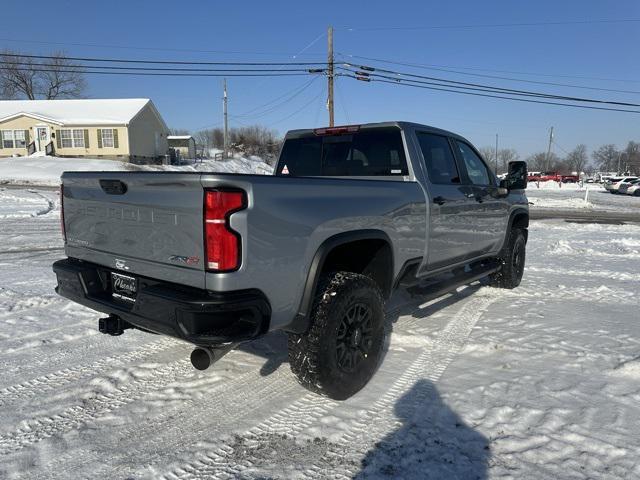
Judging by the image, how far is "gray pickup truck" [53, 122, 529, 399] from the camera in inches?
102

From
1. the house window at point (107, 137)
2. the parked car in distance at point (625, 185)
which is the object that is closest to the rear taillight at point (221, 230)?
the house window at point (107, 137)

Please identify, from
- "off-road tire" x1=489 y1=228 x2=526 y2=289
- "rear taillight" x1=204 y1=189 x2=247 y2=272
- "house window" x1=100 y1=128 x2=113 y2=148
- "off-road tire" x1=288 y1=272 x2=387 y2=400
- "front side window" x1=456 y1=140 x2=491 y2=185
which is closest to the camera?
"rear taillight" x1=204 y1=189 x2=247 y2=272

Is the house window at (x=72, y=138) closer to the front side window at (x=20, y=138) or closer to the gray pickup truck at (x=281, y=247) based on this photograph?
the front side window at (x=20, y=138)

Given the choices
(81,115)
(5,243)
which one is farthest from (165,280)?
(81,115)

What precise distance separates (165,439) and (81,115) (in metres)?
44.4

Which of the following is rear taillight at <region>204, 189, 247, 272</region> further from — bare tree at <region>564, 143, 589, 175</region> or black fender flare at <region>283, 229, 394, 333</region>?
bare tree at <region>564, 143, 589, 175</region>

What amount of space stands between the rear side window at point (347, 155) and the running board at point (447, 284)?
3.71 feet

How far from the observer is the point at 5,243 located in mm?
9484

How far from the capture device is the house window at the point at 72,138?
39469mm

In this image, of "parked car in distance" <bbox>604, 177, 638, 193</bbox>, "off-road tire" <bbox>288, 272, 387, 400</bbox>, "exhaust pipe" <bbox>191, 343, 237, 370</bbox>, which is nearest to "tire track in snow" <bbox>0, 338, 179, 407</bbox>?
"exhaust pipe" <bbox>191, 343, 237, 370</bbox>

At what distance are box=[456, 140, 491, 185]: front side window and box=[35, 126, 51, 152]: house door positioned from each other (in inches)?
1666

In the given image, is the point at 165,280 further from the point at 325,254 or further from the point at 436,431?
the point at 436,431

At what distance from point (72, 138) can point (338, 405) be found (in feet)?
141

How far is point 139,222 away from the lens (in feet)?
9.66
